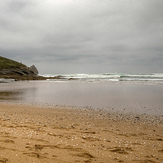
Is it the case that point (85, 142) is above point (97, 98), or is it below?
below

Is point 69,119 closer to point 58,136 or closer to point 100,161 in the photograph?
point 58,136

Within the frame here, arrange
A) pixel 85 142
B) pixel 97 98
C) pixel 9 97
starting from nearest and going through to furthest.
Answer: pixel 85 142 → pixel 97 98 → pixel 9 97

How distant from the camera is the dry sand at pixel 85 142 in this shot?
4.58 m

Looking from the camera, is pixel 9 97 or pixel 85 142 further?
pixel 9 97

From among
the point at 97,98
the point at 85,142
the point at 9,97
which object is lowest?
the point at 85,142

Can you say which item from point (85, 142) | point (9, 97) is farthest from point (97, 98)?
point (85, 142)

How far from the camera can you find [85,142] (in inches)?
228

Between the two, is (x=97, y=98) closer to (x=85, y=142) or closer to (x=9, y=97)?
(x=9, y=97)

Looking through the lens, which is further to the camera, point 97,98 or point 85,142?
point 97,98

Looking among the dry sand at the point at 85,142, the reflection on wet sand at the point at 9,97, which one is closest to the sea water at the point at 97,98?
the reflection on wet sand at the point at 9,97

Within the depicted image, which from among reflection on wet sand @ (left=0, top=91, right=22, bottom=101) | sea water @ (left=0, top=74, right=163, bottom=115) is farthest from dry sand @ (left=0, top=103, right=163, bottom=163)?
reflection on wet sand @ (left=0, top=91, right=22, bottom=101)

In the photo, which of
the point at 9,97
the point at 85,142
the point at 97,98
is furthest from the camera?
the point at 9,97

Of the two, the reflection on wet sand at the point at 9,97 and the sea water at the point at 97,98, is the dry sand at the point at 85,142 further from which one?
the reflection on wet sand at the point at 9,97

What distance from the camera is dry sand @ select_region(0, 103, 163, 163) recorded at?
458cm
